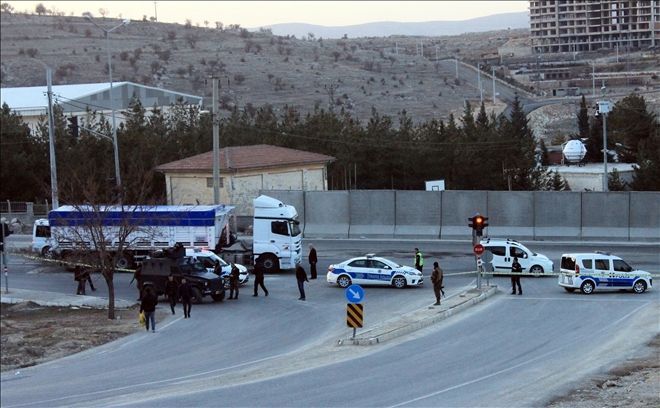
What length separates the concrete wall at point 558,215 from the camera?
49375mm

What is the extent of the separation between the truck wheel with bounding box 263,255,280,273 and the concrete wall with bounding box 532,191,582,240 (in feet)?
46.3

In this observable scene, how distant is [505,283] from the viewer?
3878cm

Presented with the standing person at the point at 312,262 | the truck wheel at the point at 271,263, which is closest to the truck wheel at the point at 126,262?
the truck wheel at the point at 271,263

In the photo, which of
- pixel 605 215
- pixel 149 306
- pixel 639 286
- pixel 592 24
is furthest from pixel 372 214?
pixel 592 24

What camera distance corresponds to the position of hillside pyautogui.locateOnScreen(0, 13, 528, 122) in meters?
135

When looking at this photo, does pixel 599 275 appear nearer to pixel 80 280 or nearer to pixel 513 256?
pixel 513 256

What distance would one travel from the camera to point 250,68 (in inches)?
6078

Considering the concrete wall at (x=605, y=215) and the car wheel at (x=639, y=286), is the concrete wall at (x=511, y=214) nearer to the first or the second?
the concrete wall at (x=605, y=215)

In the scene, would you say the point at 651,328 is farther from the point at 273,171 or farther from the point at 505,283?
the point at 273,171

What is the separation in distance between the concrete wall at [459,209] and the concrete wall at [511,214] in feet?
1.42

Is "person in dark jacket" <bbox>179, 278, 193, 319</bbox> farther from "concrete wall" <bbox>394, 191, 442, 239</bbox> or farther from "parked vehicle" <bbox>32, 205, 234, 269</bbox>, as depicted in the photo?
"concrete wall" <bbox>394, 191, 442, 239</bbox>

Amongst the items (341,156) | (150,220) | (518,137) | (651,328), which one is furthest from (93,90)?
(651,328)

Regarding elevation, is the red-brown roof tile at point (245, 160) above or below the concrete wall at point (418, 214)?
above

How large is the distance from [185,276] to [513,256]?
40.5 feet
